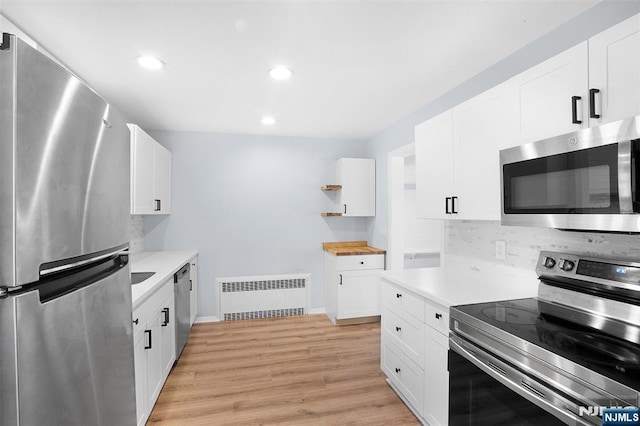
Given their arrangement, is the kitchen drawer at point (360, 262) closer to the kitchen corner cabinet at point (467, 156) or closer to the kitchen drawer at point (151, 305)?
the kitchen corner cabinet at point (467, 156)

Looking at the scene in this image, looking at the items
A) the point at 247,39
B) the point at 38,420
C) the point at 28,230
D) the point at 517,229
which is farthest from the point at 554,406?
the point at 247,39

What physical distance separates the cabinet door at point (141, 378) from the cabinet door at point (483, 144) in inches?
82.9

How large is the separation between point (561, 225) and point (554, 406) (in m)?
0.68

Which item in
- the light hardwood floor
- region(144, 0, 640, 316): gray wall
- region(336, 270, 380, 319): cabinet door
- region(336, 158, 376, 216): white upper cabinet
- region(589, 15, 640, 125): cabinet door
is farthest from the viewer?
region(336, 158, 376, 216): white upper cabinet

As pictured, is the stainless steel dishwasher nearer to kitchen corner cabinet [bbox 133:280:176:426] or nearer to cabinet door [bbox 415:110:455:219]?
kitchen corner cabinet [bbox 133:280:176:426]

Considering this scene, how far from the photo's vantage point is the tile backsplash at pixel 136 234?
3387 mm

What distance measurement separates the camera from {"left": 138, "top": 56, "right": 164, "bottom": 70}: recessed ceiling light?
2014 mm

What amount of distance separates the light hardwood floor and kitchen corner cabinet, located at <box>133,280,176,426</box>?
177mm

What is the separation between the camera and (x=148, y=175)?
2918 millimetres

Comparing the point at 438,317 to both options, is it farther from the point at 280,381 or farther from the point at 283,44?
the point at 283,44

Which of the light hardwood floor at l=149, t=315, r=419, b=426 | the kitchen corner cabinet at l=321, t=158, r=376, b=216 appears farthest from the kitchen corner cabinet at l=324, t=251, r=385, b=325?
the kitchen corner cabinet at l=321, t=158, r=376, b=216

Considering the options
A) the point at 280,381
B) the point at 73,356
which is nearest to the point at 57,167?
the point at 73,356

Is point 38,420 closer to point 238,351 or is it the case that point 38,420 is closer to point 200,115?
point 238,351

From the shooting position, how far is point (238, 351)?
10.0 feet
